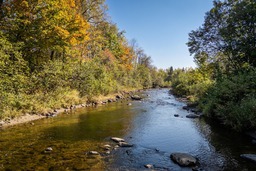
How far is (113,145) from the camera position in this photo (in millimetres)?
9719

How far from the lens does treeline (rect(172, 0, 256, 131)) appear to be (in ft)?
42.3

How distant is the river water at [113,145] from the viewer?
24.5 ft

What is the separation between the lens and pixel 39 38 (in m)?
18.3

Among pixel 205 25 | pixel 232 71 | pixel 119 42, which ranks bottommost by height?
pixel 232 71

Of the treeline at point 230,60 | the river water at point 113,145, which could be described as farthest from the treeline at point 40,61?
the treeline at point 230,60

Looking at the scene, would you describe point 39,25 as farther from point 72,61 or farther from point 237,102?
point 237,102

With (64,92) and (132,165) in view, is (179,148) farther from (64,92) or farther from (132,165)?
(64,92)

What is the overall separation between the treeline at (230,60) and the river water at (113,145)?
1.46m

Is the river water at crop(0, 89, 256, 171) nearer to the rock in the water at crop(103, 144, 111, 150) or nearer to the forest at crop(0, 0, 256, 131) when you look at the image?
the rock in the water at crop(103, 144, 111, 150)

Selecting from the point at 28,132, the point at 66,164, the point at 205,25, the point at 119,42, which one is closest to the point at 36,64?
the point at 28,132

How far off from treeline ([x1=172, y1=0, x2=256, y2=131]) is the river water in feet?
4.80

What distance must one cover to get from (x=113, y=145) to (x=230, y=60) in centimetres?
1584

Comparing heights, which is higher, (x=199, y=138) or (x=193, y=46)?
(x=193, y=46)

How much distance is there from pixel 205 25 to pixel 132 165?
19.0m
